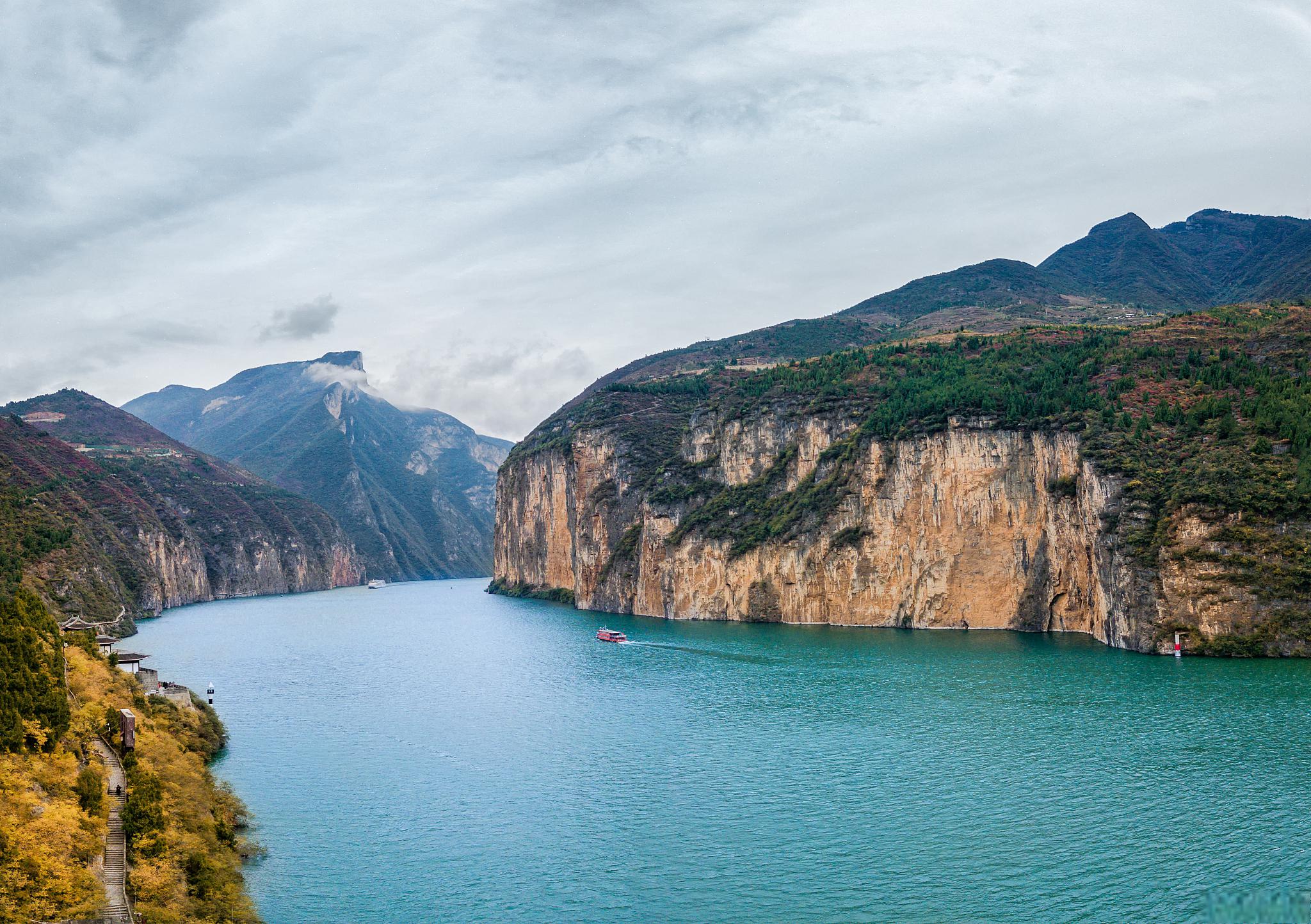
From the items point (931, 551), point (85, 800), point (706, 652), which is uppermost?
point (931, 551)

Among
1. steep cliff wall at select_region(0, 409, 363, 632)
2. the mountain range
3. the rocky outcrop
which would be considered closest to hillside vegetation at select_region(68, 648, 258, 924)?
steep cliff wall at select_region(0, 409, 363, 632)

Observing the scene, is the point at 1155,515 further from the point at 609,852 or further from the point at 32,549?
the point at 32,549

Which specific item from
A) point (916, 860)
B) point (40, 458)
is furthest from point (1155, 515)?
point (40, 458)

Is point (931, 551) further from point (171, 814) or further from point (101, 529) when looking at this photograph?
point (101, 529)

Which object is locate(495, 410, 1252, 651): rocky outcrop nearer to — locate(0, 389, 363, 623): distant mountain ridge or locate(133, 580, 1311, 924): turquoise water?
locate(133, 580, 1311, 924): turquoise water

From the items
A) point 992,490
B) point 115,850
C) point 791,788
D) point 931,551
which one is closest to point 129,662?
point 115,850

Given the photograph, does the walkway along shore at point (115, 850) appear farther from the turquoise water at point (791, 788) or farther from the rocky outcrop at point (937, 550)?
the rocky outcrop at point (937, 550)

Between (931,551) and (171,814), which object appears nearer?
(171,814)
